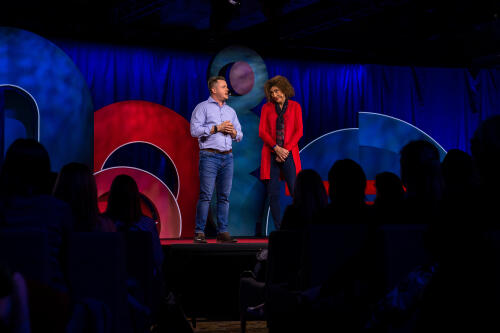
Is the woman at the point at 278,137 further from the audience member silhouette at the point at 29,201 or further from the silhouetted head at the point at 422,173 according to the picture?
the audience member silhouette at the point at 29,201

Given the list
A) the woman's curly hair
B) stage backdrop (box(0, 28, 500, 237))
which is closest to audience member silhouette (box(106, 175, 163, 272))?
stage backdrop (box(0, 28, 500, 237))

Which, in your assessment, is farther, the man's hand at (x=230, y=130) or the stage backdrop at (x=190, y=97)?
the stage backdrop at (x=190, y=97)

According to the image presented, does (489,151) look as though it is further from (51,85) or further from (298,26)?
(298,26)

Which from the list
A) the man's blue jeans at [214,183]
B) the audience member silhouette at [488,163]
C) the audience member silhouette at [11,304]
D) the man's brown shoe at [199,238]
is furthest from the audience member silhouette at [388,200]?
the man's blue jeans at [214,183]

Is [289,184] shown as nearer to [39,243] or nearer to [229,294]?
[229,294]

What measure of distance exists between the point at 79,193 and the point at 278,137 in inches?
162

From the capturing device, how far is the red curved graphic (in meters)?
6.95

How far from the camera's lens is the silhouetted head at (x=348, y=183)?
2676mm

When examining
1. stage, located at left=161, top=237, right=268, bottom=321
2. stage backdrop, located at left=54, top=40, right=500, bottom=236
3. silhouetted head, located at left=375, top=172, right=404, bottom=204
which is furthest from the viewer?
stage backdrop, located at left=54, top=40, right=500, bottom=236

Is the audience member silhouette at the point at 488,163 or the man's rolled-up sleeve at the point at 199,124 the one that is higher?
the man's rolled-up sleeve at the point at 199,124

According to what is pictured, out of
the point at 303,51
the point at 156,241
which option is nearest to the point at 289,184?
the point at 303,51

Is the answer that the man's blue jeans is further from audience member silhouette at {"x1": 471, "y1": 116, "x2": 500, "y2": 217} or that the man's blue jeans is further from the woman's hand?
audience member silhouette at {"x1": 471, "y1": 116, "x2": 500, "y2": 217}

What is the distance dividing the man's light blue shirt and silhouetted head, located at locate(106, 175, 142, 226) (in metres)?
2.90

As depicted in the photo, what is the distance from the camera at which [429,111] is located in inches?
339
